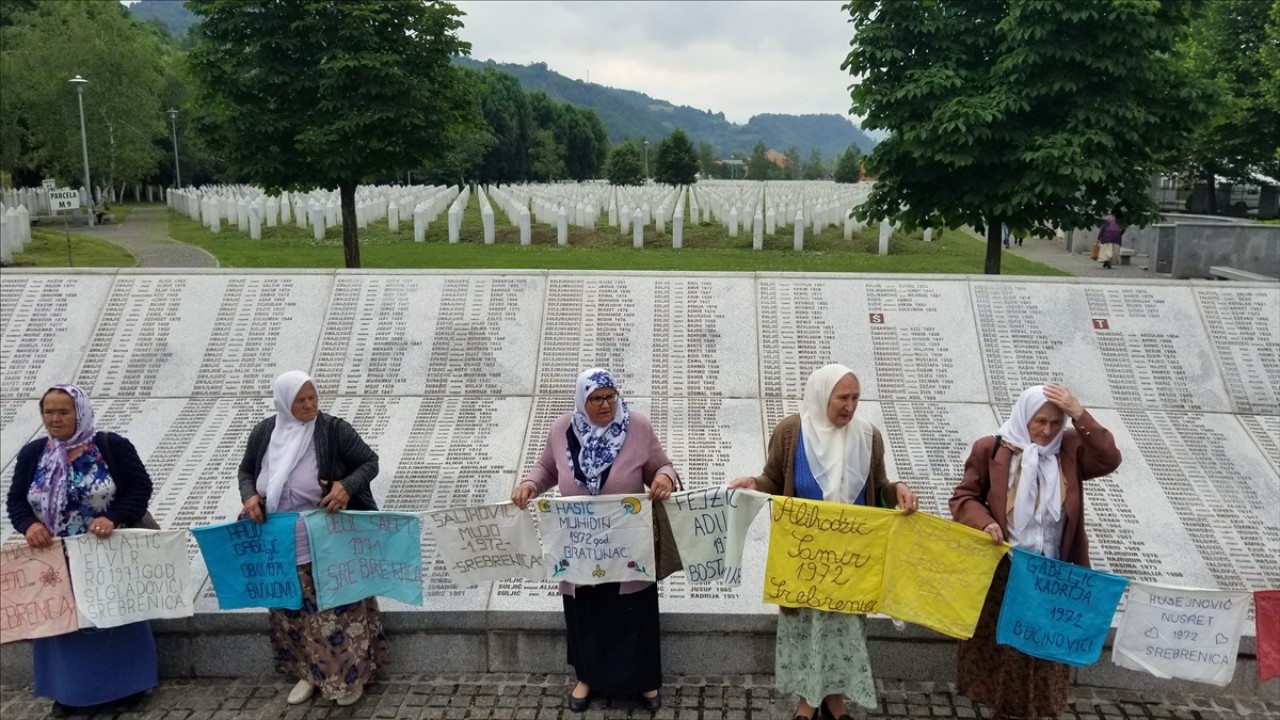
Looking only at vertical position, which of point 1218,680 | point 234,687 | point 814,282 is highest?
point 814,282

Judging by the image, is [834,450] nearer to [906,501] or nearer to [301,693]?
[906,501]

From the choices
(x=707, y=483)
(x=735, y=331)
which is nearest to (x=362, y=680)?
(x=707, y=483)

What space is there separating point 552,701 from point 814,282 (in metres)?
4.37

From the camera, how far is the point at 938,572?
4.59m

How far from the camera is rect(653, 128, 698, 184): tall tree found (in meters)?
54.1

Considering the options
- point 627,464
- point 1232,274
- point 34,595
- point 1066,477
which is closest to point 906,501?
point 1066,477

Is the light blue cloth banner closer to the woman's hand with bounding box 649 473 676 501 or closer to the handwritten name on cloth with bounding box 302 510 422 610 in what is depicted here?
the woman's hand with bounding box 649 473 676 501

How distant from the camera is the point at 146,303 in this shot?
7785 mm

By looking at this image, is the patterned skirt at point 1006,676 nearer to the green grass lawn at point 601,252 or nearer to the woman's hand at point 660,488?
the woman's hand at point 660,488

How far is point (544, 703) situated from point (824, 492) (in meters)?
2.04

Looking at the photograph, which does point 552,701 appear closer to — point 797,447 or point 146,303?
point 797,447

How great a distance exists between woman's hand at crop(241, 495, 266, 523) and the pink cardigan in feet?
4.69

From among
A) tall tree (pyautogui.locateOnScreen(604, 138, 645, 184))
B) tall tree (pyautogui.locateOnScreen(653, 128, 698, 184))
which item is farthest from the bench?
tall tree (pyautogui.locateOnScreen(604, 138, 645, 184))

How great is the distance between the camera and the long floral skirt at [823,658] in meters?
4.61
